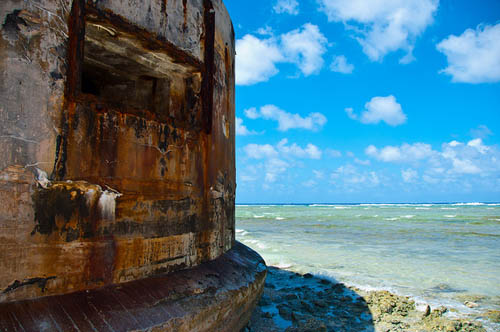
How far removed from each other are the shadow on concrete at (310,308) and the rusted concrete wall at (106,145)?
1.20m

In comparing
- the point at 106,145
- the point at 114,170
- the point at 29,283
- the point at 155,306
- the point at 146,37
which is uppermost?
the point at 146,37

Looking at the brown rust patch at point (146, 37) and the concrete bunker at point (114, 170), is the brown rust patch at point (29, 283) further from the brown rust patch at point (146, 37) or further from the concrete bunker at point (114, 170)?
the brown rust patch at point (146, 37)

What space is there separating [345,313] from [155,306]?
8.69 feet

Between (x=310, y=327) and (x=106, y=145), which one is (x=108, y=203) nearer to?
(x=106, y=145)

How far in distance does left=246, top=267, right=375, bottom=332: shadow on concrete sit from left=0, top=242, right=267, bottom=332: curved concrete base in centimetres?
65

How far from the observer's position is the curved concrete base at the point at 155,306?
5.68 ft

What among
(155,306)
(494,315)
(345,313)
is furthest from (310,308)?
(155,306)

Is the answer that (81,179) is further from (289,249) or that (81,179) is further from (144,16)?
(289,249)

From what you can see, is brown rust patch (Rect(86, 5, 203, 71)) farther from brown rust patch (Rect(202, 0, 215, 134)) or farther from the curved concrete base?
the curved concrete base

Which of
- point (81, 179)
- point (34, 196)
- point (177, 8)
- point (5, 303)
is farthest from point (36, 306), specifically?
point (177, 8)

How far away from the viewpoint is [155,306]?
6.94 feet

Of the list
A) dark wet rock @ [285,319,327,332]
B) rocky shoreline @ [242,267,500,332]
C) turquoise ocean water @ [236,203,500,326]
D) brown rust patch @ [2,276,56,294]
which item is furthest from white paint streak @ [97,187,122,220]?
turquoise ocean water @ [236,203,500,326]

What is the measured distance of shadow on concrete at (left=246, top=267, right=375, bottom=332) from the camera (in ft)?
11.4

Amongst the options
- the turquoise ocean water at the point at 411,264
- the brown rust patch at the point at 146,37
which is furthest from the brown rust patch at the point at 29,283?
the turquoise ocean water at the point at 411,264
